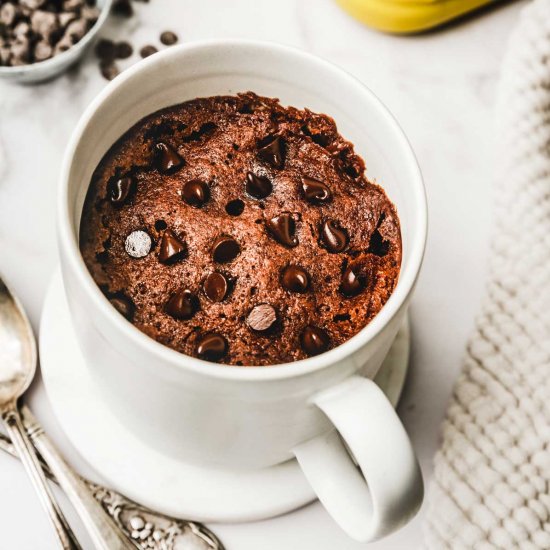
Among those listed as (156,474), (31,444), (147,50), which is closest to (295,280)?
(156,474)

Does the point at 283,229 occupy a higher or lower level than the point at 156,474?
higher

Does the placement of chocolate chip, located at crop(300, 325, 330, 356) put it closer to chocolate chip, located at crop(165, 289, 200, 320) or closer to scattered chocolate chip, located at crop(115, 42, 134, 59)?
chocolate chip, located at crop(165, 289, 200, 320)

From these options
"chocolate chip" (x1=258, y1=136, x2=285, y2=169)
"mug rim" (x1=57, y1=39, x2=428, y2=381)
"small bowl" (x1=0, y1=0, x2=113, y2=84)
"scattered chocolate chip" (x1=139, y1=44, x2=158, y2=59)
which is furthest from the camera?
"scattered chocolate chip" (x1=139, y1=44, x2=158, y2=59)

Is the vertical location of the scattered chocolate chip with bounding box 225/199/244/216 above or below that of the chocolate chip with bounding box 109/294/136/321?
above

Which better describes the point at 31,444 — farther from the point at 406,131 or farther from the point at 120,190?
the point at 406,131

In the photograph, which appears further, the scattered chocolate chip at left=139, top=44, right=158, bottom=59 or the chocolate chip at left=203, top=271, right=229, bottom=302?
the scattered chocolate chip at left=139, top=44, right=158, bottom=59

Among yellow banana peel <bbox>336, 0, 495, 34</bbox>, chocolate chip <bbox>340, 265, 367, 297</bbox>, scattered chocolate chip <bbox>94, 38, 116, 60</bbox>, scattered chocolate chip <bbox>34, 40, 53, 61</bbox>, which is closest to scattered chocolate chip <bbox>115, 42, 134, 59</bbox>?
scattered chocolate chip <bbox>94, 38, 116, 60</bbox>

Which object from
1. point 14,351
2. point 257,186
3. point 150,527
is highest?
point 257,186

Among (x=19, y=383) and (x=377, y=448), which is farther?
(x=19, y=383)

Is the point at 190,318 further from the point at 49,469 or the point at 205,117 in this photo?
the point at 49,469
